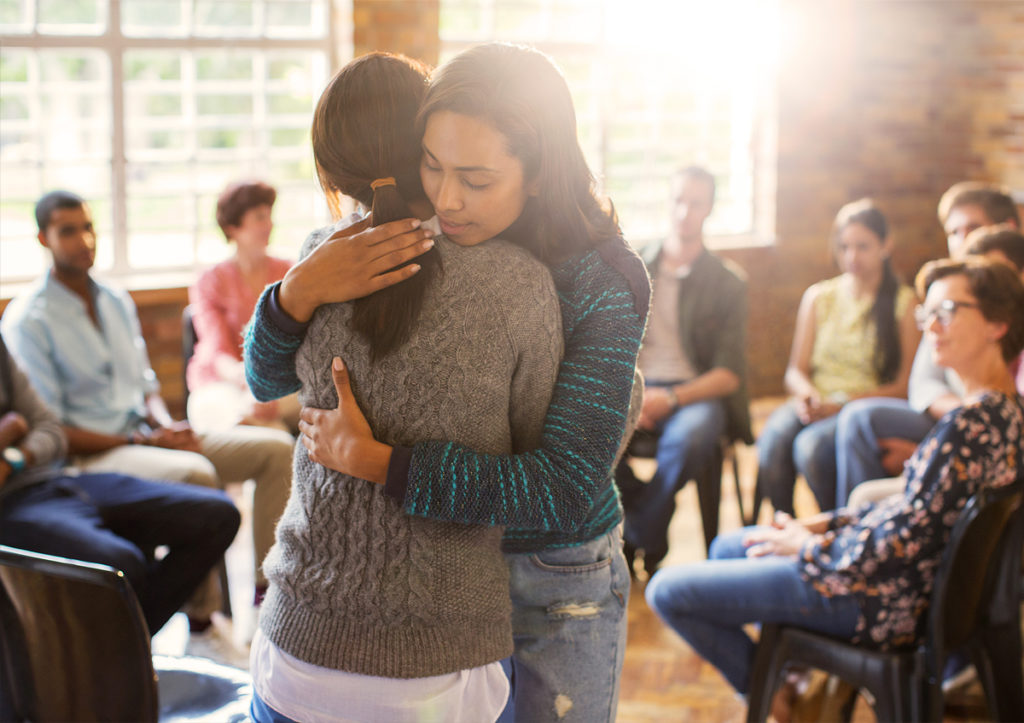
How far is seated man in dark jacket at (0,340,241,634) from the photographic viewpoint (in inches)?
99.3

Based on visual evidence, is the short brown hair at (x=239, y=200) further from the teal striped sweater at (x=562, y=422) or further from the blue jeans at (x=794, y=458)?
the teal striped sweater at (x=562, y=422)

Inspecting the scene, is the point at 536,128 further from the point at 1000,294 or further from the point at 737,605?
the point at 1000,294

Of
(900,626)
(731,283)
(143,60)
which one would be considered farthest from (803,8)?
(900,626)

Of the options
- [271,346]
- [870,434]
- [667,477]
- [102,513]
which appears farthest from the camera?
[667,477]

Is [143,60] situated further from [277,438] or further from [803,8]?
[803,8]

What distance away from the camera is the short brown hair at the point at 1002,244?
3064 millimetres

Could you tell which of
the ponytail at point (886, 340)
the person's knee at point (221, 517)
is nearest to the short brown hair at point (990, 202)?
the ponytail at point (886, 340)

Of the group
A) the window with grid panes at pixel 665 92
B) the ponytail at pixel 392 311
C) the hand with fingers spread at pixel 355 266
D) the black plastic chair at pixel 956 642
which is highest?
the window with grid panes at pixel 665 92

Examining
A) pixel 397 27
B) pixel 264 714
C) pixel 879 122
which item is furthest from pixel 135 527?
pixel 879 122

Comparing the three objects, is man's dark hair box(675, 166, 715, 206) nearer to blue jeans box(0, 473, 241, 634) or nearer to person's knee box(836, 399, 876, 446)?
person's knee box(836, 399, 876, 446)

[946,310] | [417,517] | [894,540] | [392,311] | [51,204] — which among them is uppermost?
[51,204]

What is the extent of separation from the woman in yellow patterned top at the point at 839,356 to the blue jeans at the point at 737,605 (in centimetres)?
111

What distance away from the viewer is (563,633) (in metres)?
1.30

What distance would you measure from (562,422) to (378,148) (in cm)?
36
